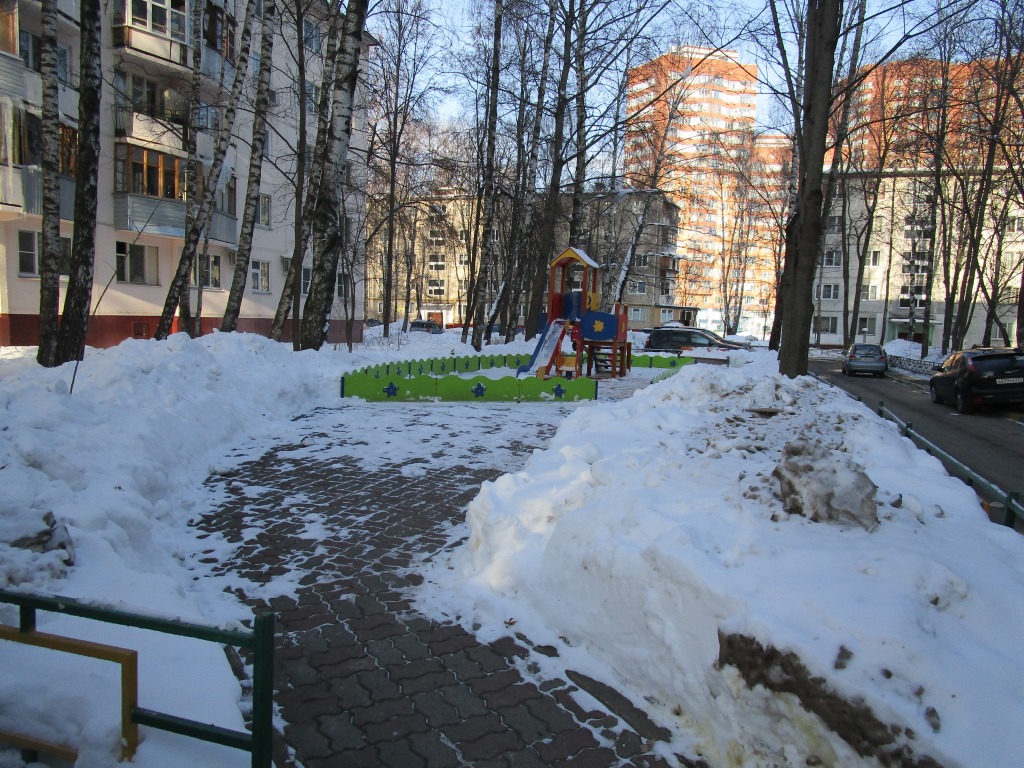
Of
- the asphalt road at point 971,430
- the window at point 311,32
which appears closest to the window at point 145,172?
A: the window at point 311,32

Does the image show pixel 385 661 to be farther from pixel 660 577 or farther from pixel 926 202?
pixel 926 202

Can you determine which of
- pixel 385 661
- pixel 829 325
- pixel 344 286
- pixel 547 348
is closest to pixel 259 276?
pixel 344 286

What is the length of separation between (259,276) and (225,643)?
31.2 meters

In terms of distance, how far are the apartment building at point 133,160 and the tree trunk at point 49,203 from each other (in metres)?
5.41

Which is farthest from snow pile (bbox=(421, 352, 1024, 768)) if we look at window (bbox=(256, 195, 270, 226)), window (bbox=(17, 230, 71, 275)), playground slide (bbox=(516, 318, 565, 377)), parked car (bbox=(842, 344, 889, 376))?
window (bbox=(256, 195, 270, 226))

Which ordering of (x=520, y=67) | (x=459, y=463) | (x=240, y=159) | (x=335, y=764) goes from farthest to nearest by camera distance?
(x=240, y=159) → (x=520, y=67) → (x=459, y=463) → (x=335, y=764)

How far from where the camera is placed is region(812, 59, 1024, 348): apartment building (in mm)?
26062

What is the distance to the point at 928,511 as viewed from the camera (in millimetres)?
4227

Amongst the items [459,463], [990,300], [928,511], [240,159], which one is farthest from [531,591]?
[990,300]

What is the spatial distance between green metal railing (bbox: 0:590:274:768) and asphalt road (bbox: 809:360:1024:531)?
6.63 m

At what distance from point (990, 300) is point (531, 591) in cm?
3347

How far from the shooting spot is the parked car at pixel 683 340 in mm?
28703

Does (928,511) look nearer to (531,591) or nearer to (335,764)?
(531,591)

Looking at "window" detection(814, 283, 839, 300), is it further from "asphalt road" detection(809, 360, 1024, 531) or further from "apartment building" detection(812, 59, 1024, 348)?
"asphalt road" detection(809, 360, 1024, 531)
